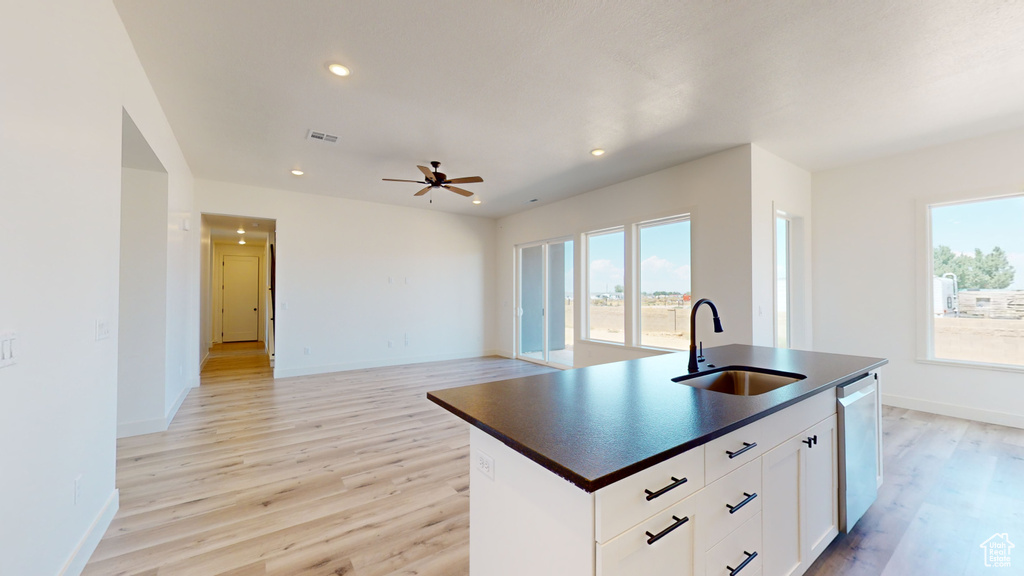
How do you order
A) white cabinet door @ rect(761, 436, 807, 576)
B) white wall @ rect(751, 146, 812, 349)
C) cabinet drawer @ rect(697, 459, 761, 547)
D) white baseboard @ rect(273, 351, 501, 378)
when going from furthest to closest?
white baseboard @ rect(273, 351, 501, 378), white wall @ rect(751, 146, 812, 349), white cabinet door @ rect(761, 436, 807, 576), cabinet drawer @ rect(697, 459, 761, 547)

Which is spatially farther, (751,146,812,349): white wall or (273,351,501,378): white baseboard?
(273,351,501,378): white baseboard

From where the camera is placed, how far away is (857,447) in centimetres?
190

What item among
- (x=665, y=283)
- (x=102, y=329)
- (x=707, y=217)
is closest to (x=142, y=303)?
(x=102, y=329)

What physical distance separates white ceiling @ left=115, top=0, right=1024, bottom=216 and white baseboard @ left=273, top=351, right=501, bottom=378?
3.04 meters

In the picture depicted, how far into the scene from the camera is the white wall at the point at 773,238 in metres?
3.84

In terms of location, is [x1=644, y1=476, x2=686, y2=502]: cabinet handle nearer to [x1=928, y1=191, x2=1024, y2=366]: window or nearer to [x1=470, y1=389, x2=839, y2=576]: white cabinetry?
[x1=470, y1=389, x2=839, y2=576]: white cabinetry

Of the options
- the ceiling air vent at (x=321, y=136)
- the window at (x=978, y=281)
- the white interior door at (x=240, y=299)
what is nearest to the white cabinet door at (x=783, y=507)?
the window at (x=978, y=281)

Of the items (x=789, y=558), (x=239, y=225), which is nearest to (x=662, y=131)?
(x=789, y=558)

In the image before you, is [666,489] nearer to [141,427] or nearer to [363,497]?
[363,497]

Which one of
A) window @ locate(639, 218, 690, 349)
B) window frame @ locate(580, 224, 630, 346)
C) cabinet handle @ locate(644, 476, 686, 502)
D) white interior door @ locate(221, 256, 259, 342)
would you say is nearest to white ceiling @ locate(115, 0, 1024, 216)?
window @ locate(639, 218, 690, 349)

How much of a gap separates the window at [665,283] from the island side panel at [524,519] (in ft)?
13.0

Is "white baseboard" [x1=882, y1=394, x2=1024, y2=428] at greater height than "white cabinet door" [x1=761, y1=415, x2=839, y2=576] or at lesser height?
lesser

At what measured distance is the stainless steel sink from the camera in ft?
6.09

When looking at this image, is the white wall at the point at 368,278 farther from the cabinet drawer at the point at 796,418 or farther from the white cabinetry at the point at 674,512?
the cabinet drawer at the point at 796,418
